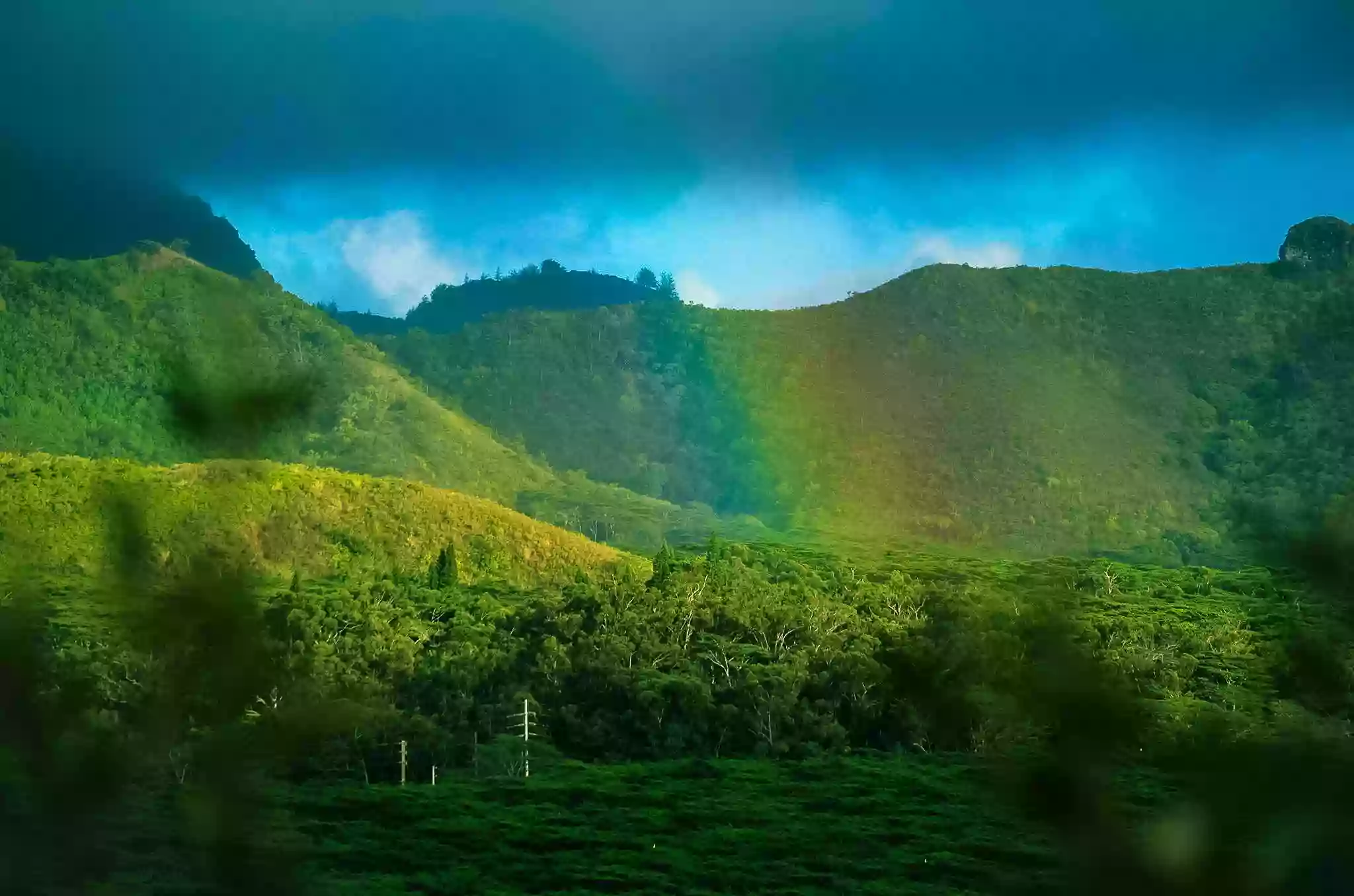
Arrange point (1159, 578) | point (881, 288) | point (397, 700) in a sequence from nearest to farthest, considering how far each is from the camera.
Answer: point (397, 700), point (1159, 578), point (881, 288)

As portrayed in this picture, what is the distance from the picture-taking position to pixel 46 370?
77375mm

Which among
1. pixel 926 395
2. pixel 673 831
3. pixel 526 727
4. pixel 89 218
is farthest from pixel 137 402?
pixel 89 218

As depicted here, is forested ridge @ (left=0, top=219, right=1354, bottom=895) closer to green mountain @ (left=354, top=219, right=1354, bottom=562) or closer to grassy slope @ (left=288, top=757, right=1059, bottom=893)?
grassy slope @ (left=288, top=757, right=1059, bottom=893)

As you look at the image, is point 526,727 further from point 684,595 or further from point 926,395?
point 926,395

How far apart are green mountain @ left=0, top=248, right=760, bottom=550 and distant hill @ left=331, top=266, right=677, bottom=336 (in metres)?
26.3

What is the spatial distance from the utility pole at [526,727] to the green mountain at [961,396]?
35.3 meters

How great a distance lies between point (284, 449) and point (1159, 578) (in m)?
57.4

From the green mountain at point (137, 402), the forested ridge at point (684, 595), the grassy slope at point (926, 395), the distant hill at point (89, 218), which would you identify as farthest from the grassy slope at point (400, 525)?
the distant hill at point (89, 218)

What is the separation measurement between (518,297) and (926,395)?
47.8 m

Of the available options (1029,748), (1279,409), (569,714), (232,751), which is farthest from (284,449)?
(1279,409)

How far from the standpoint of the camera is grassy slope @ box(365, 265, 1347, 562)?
77.6 meters

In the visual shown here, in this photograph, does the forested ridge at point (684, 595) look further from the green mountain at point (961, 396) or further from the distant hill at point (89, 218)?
the distant hill at point (89, 218)

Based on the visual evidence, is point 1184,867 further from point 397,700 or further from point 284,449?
point 397,700

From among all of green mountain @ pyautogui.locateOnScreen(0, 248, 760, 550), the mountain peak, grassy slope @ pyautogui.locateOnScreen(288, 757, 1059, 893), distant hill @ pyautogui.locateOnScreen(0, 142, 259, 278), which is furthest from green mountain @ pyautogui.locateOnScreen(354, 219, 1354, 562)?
grassy slope @ pyautogui.locateOnScreen(288, 757, 1059, 893)
